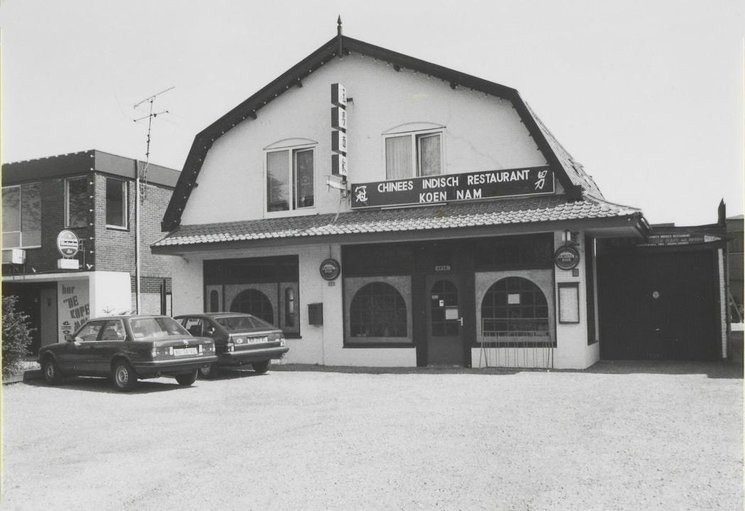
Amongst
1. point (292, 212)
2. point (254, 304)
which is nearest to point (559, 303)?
point (292, 212)

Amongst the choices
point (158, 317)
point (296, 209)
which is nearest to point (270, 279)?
point (296, 209)

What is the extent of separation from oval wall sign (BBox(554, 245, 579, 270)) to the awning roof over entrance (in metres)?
0.68

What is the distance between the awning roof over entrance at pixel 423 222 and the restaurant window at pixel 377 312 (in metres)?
1.62

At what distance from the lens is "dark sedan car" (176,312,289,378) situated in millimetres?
15081

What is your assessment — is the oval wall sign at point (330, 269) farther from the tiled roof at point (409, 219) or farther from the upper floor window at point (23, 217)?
the upper floor window at point (23, 217)

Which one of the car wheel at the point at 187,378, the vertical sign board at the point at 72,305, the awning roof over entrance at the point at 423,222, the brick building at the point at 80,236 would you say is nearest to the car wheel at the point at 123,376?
the car wheel at the point at 187,378

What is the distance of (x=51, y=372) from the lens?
15086 mm

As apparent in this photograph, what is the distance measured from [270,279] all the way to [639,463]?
12.9m

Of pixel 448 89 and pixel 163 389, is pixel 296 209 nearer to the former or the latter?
pixel 448 89

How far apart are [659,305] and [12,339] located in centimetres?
1451

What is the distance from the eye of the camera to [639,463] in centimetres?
700

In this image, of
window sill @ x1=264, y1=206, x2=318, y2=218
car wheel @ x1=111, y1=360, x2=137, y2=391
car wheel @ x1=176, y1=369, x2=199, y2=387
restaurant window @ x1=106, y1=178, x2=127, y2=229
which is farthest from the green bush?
restaurant window @ x1=106, y1=178, x2=127, y2=229

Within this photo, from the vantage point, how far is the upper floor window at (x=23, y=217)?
23.2 metres

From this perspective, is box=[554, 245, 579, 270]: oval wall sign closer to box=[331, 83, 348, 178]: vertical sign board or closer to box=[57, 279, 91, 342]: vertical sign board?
box=[331, 83, 348, 178]: vertical sign board
